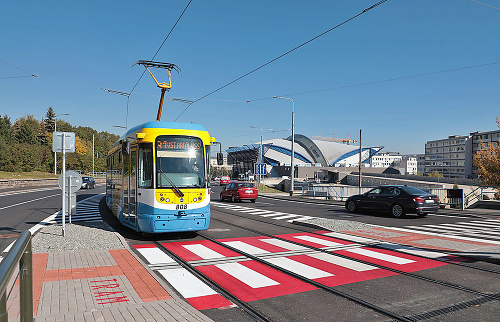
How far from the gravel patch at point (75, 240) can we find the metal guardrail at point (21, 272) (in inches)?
285

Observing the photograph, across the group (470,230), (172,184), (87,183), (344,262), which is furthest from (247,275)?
(87,183)

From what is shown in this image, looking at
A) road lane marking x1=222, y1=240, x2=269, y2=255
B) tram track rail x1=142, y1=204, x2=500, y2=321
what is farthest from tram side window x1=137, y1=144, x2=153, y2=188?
road lane marking x1=222, y1=240, x2=269, y2=255

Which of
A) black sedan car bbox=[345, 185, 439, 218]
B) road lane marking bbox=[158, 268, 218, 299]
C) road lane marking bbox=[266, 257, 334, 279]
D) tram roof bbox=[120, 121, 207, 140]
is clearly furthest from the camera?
black sedan car bbox=[345, 185, 439, 218]

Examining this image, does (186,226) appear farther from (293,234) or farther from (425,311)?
(425,311)

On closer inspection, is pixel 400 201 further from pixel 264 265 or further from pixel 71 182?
pixel 71 182

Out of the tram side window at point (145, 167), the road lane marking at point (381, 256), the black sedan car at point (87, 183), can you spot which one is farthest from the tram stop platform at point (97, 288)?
the black sedan car at point (87, 183)

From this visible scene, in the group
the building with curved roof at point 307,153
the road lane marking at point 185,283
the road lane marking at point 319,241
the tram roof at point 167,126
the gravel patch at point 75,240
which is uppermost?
the building with curved roof at point 307,153

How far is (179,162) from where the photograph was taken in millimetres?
11188

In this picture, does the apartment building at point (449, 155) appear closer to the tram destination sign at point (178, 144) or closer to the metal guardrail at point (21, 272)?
the tram destination sign at point (178, 144)

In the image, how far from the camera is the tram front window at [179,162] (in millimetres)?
10891

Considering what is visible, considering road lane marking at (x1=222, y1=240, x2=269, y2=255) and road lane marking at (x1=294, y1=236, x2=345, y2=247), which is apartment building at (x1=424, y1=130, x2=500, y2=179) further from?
road lane marking at (x1=222, y1=240, x2=269, y2=255)

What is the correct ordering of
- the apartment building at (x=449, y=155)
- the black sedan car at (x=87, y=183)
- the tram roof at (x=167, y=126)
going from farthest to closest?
the apartment building at (x=449, y=155) → the black sedan car at (x=87, y=183) → the tram roof at (x=167, y=126)

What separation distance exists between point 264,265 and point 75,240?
18.6ft

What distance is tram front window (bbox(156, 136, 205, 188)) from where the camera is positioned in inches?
429
